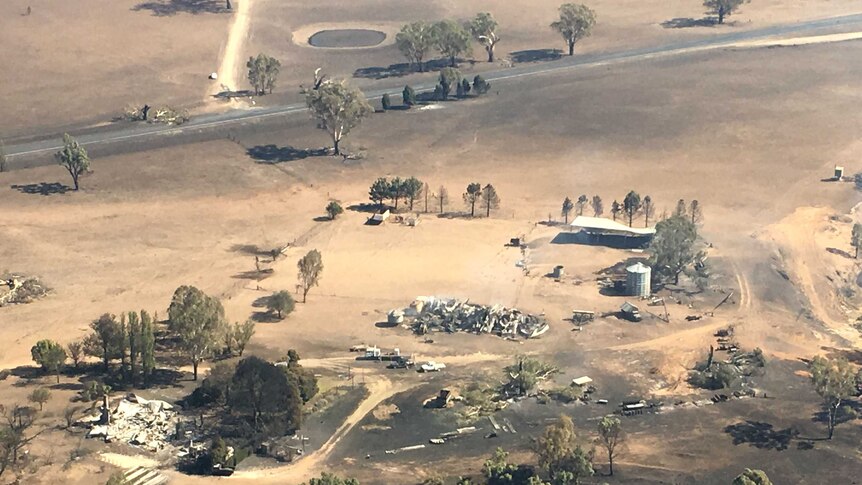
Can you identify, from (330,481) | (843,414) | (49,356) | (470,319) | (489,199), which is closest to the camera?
(330,481)

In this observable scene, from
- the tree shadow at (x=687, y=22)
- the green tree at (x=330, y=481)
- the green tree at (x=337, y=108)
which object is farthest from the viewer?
the tree shadow at (x=687, y=22)

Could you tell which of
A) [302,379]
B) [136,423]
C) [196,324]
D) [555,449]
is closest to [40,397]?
[136,423]

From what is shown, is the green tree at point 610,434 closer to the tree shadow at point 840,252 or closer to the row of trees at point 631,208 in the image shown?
the row of trees at point 631,208

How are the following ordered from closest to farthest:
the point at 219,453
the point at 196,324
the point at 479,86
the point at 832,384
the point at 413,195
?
1. the point at 219,453
2. the point at 832,384
3. the point at 196,324
4. the point at 413,195
5. the point at 479,86

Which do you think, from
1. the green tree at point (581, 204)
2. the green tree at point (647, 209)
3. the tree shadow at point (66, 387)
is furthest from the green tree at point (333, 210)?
the tree shadow at point (66, 387)

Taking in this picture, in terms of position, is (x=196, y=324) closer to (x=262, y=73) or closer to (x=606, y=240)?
(x=606, y=240)

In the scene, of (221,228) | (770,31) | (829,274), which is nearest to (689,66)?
(770,31)

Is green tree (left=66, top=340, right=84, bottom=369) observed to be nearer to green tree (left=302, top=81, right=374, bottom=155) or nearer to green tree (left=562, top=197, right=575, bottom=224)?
green tree (left=562, top=197, right=575, bottom=224)
